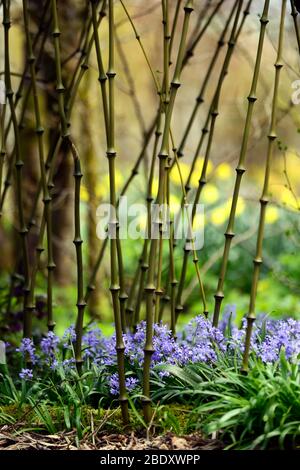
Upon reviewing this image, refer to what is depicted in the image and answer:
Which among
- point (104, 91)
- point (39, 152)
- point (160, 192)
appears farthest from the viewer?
point (39, 152)

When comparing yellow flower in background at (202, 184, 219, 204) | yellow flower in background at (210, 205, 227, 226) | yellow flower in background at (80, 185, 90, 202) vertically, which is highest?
yellow flower in background at (202, 184, 219, 204)

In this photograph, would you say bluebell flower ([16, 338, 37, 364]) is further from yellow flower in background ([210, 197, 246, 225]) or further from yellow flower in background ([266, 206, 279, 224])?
yellow flower in background ([266, 206, 279, 224])

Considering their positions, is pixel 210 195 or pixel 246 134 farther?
pixel 210 195

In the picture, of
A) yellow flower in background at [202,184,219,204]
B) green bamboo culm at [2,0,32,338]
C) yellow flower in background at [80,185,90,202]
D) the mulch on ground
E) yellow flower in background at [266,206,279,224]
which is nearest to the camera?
the mulch on ground

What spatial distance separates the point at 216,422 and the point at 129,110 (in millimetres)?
7283

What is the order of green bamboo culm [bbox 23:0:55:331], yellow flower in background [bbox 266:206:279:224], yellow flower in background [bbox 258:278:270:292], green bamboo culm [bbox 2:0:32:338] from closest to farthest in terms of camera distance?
1. green bamboo culm [bbox 23:0:55:331]
2. green bamboo culm [bbox 2:0:32:338]
3. yellow flower in background [bbox 258:278:270:292]
4. yellow flower in background [bbox 266:206:279:224]

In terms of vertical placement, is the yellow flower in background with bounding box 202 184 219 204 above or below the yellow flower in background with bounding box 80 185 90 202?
above

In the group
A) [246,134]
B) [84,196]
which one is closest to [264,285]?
[84,196]

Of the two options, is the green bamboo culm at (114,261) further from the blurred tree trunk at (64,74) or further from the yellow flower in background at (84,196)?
the yellow flower in background at (84,196)

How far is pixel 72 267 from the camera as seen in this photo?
6.82m

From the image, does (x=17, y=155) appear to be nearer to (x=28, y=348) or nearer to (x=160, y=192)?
(x=28, y=348)

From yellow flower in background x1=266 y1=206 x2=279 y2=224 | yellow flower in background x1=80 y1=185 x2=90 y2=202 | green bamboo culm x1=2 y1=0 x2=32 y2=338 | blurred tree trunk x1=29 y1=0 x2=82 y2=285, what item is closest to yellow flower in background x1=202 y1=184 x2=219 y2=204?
yellow flower in background x1=266 y1=206 x2=279 y2=224
